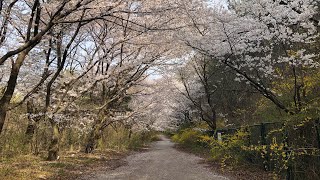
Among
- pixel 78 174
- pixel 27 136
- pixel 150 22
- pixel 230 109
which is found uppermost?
pixel 150 22

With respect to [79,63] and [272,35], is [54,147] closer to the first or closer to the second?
[79,63]

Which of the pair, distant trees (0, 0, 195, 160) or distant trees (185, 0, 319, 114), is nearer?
distant trees (185, 0, 319, 114)

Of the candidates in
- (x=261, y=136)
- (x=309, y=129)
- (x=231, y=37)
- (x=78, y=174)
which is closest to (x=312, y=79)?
(x=309, y=129)

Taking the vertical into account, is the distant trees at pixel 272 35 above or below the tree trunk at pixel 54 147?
above

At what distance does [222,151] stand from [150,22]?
5.70 m

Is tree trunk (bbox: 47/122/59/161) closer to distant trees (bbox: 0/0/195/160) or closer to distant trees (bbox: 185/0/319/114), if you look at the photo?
distant trees (bbox: 0/0/195/160)

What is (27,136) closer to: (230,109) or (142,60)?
(142,60)

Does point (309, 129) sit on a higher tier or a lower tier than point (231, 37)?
lower

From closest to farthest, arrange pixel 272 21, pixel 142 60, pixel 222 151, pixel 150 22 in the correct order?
pixel 272 21 < pixel 150 22 < pixel 222 151 < pixel 142 60

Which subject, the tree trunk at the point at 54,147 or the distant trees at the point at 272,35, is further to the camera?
the tree trunk at the point at 54,147

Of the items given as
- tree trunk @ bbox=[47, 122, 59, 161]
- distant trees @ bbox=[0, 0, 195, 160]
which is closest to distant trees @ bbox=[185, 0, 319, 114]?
distant trees @ bbox=[0, 0, 195, 160]

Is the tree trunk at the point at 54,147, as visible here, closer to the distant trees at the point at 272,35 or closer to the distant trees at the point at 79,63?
the distant trees at the point at 79,63

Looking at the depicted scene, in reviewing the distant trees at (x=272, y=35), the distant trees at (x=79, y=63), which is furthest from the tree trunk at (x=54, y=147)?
the distant trees at (x=272, y=35)

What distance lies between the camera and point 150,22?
10.9m
